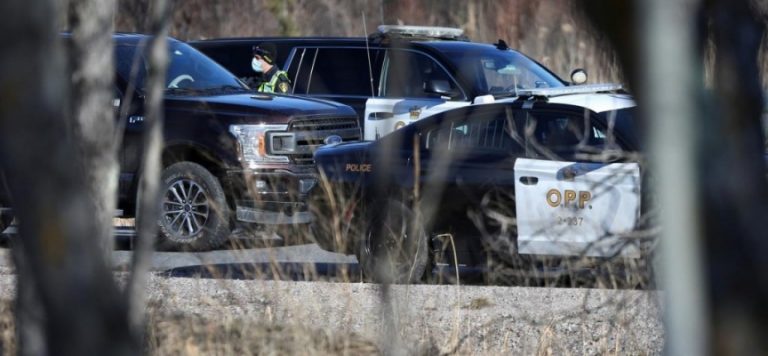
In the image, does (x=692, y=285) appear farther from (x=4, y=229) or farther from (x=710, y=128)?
(x=4, y=229)

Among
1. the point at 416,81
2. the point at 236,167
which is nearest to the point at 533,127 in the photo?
the point at 236,167

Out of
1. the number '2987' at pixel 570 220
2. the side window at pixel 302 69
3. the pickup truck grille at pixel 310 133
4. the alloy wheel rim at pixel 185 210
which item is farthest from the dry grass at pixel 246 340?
the side window at pixel 302 69

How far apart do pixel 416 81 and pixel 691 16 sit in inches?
430

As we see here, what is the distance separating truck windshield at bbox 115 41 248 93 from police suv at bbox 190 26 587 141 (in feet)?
4.71

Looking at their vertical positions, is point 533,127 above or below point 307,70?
below

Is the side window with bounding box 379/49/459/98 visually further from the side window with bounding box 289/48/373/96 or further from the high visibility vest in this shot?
the high visibility vest

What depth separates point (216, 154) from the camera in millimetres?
→ 10648

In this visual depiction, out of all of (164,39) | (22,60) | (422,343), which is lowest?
(422,343)

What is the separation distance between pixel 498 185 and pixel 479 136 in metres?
0.56

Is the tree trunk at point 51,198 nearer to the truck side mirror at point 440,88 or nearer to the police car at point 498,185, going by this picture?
the police car at point 498,185

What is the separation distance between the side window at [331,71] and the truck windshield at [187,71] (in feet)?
5.04

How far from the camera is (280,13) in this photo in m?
25.6

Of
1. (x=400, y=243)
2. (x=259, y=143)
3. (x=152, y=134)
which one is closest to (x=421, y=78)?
(x=259, y=143)

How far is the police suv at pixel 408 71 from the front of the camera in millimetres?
12289
